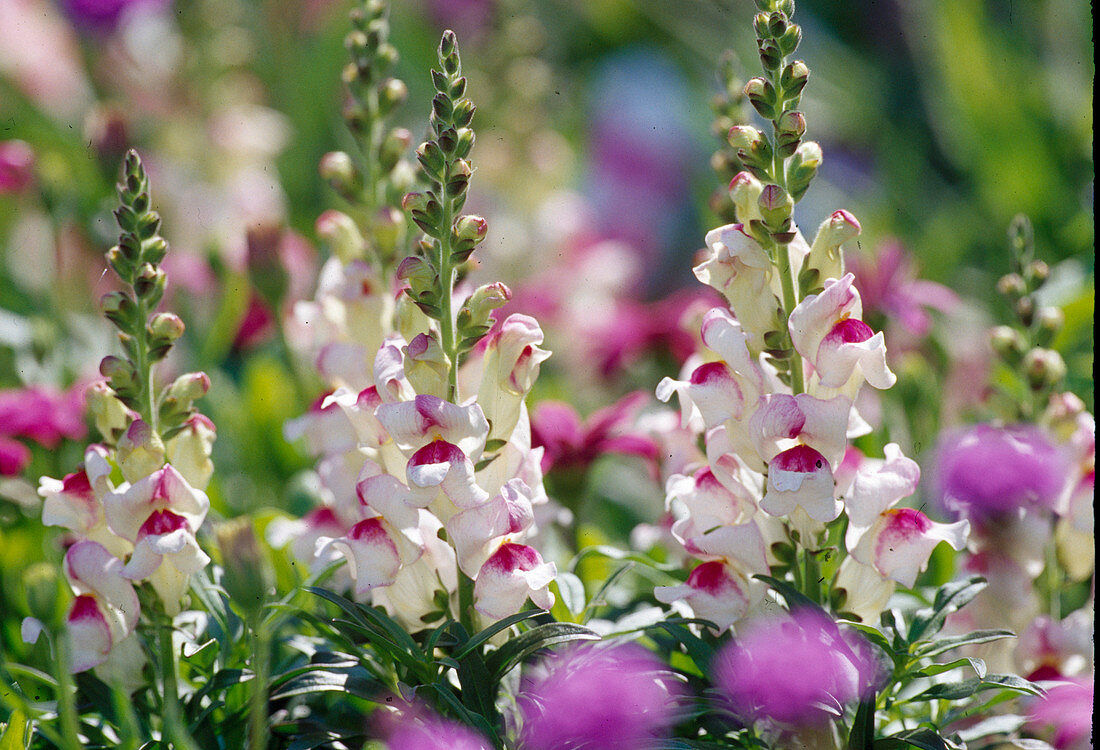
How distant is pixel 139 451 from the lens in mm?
562

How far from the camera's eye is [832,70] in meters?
1.87

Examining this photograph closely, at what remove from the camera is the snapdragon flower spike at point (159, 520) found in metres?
0.54

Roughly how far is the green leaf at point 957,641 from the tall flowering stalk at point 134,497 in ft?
1.16

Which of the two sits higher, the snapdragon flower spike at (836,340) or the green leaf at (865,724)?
the snapdragon flower spike at (836,340)

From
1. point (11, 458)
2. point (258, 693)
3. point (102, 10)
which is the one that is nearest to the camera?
point (258, 693)

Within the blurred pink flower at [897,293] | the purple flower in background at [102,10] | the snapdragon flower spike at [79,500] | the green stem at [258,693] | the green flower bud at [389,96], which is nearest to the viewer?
the green stem at [258,693]

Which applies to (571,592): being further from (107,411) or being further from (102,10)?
(102,10)

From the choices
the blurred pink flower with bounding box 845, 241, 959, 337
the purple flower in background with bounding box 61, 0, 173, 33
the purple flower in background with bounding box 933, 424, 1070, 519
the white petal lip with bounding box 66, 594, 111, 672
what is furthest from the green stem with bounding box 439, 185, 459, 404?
the purple flower in background with bounding box 61, 0, 173, 33

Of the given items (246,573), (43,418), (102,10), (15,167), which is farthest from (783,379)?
(102,10)

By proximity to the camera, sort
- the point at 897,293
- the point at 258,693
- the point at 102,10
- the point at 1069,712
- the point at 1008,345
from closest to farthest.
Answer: the point at 258,693 < the point at 1069,712 < the point at 1008,345 < the point at 897,293 < the point at 102,10

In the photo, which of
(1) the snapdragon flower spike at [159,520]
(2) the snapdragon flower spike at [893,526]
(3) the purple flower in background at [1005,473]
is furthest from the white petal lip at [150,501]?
(3) the purple flower in background at [1005,473]

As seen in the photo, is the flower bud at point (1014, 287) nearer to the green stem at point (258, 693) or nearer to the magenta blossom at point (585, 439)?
the magenta blossom at point (585, 439)

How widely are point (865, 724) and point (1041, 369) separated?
0.26m

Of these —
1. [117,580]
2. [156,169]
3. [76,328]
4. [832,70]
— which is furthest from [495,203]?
[117,580]
